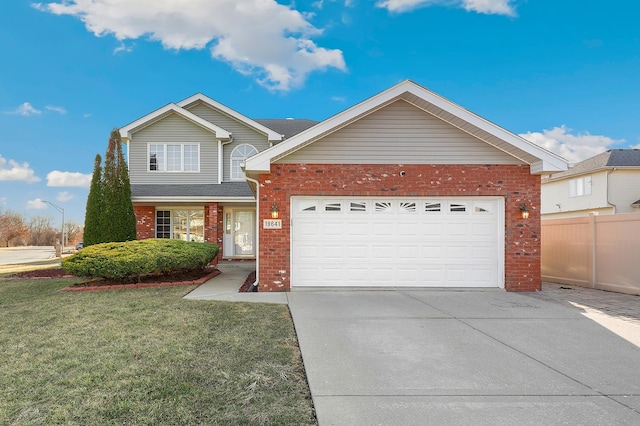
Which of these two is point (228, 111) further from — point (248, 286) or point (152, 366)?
point (152, 366)

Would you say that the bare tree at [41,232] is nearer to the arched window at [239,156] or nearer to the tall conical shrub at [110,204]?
the arched window at [239,156]

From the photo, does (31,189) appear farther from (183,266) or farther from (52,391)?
(52,391)

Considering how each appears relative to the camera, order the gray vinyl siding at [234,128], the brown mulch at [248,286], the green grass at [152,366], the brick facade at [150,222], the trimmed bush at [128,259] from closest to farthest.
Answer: the green grass at [152,366]
the brown mulch at [248,286]
the trimmed bush at [128,259]
the brick facade at [150,222]
the gray vinyl siding at [234,128]

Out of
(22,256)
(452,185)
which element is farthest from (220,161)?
(22,256)

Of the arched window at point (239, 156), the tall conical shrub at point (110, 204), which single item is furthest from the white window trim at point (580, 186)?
the tall conical shrub at point (110, 204)

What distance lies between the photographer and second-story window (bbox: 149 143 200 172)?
1611cm

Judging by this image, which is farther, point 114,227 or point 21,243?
point 21,243

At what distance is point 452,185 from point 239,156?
10.6 m

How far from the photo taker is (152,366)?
4020 mm

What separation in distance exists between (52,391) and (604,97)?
23372 mm

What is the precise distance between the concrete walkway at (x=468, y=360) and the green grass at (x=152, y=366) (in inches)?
16.7

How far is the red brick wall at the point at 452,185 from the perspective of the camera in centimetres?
873

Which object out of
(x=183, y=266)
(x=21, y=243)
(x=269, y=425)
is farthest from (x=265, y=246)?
(x=21, y=243)

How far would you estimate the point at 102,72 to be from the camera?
54.4ft
